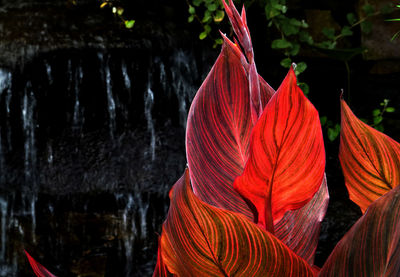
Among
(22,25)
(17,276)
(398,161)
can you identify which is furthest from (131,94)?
(398,161)

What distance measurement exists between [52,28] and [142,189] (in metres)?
0.92

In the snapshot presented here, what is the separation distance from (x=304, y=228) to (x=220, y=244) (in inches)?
4.9

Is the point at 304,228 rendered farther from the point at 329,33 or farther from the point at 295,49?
the point at 329,33

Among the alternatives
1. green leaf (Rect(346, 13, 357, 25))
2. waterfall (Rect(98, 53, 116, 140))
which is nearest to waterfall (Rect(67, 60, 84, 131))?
waterfall (Rect(98, 53, 116, 140))

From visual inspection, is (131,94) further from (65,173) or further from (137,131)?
(65,173)

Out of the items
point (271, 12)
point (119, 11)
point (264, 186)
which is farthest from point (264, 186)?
point (119, 11)

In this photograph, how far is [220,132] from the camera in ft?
1.40

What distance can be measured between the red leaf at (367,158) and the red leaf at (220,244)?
4.8 inches

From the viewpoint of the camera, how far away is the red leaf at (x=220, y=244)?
322mm

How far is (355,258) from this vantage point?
1.03ft

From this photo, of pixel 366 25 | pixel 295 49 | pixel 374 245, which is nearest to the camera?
pixel 374 245

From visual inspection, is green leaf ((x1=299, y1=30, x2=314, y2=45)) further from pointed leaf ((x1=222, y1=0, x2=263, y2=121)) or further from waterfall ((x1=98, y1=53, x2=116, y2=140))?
pointed leaf ((x1=222, y1=0, x2=263, y2=121))

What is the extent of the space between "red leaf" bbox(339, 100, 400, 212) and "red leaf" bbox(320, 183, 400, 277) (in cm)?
12

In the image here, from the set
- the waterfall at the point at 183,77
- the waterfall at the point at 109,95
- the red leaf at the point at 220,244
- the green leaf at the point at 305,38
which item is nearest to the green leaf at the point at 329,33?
the green leaf at the point at 305,38
